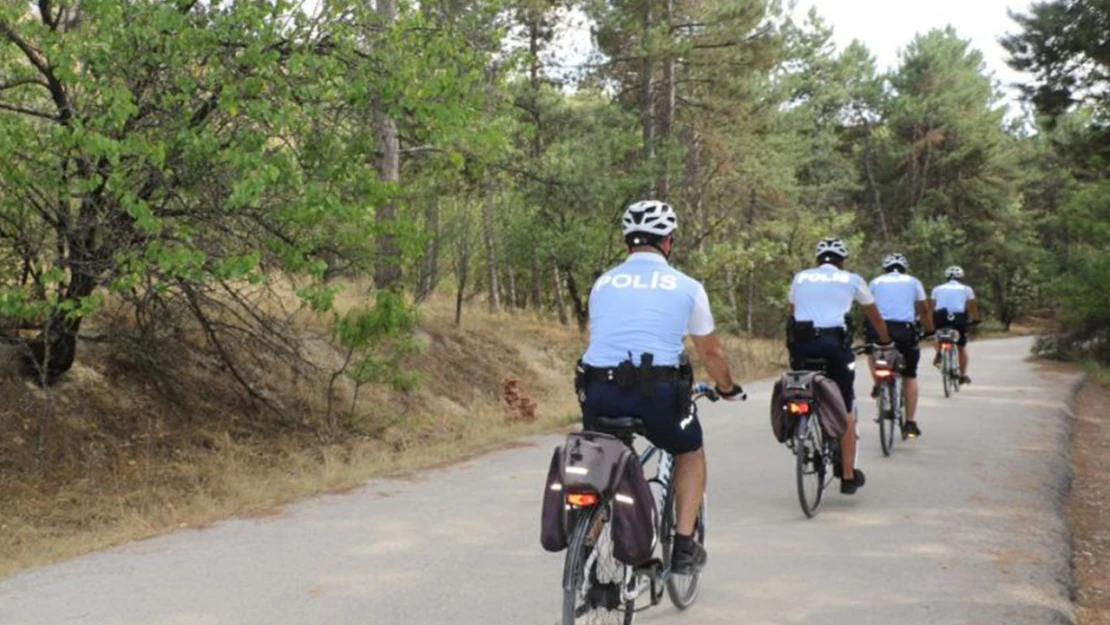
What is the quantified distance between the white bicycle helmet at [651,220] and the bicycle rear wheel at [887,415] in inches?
252

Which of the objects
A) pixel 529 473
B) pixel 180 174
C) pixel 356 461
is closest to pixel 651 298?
pixel 529 473

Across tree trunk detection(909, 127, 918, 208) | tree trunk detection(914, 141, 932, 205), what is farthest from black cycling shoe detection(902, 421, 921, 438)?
tree trunk detection(914, 141, 932, 205)

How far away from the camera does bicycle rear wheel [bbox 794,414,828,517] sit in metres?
7.50

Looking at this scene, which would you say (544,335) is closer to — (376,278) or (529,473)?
(376,278)

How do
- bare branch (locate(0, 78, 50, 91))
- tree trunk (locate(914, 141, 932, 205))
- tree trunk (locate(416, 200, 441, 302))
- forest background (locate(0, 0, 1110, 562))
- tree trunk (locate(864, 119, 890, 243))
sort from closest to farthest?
forest background (locate(0, 0, 1110, 562))
bare branch (locate(0, 78, 50, 91))
tree trunk (locate(416, 200, 441, 302))
tree trunk (locate(914, 141, 932, 205))
tree trunk (locate(864, 119, 890, 243))

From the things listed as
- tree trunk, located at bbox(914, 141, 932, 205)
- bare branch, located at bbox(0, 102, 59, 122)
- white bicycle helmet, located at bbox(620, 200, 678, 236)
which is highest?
tree trunk, located at bbox(914, 141, 932, 205)

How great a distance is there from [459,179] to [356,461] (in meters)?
7.30

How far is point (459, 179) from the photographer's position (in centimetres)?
1762

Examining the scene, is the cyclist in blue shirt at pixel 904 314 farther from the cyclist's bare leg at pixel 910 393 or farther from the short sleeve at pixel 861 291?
the short sleeve at pixel 861 291

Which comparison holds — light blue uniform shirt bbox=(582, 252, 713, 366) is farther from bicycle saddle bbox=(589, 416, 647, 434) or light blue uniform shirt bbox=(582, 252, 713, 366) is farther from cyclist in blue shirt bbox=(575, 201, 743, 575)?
bicycle saddle bbox=(589, 416, 647, 434)

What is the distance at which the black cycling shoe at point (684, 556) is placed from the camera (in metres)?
4.89

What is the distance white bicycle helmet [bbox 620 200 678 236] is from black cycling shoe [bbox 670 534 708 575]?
1.48 meters

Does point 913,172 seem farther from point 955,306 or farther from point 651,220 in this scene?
point 651,220

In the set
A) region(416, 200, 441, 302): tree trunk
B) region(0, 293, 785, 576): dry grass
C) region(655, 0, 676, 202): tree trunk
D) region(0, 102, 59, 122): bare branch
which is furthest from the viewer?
region(655, 0, 676, 202): tree trunk
